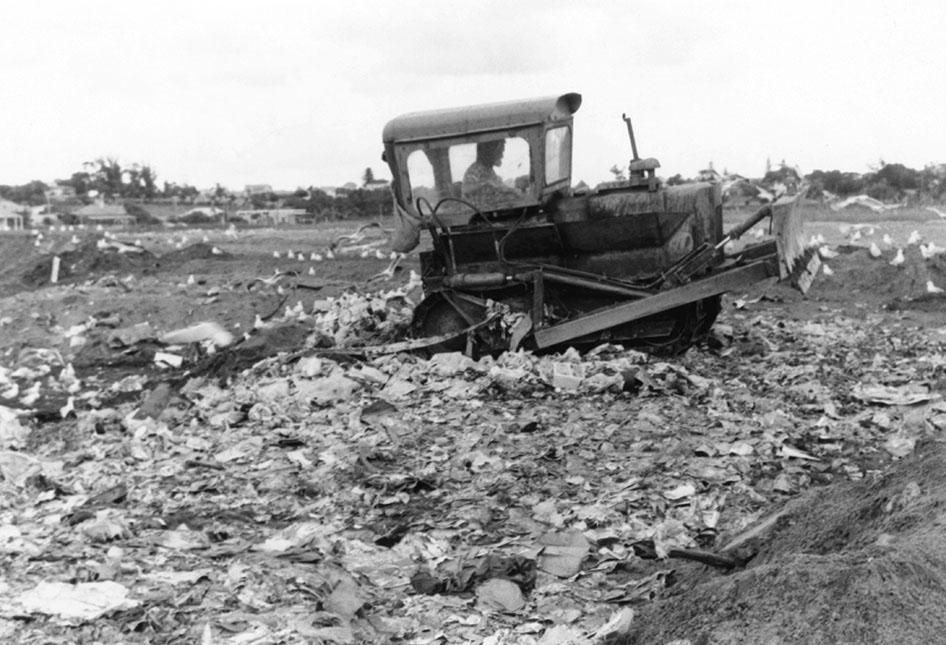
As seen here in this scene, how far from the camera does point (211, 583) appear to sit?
4.97 m

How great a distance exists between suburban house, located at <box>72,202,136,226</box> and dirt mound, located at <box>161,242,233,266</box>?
842 inches

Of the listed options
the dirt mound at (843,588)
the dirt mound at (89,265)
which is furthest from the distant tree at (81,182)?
the dirt mound at (843,588)

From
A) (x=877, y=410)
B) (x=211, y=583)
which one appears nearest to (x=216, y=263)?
(x=877, y=410)

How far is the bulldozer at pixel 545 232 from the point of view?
9.50 m

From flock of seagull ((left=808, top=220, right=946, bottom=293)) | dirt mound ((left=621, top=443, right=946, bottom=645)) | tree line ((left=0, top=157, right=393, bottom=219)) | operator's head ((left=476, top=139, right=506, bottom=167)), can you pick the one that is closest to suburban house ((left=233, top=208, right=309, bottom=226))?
tree line ((left=0, top=157, right=393, bottom=219))

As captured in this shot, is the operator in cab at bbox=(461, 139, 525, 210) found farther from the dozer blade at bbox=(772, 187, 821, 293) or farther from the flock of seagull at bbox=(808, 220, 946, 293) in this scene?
the flock of seagull at bbox=(808, 220, 946, 293)

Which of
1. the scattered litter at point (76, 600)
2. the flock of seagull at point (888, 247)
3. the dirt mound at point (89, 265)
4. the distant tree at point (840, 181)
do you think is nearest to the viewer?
the scattered litter at point (76, 600)

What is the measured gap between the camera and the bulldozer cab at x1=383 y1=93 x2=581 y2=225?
950cm

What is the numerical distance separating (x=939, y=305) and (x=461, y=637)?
9469mm

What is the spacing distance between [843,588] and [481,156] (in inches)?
265

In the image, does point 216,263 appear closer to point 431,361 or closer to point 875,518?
point 431,361

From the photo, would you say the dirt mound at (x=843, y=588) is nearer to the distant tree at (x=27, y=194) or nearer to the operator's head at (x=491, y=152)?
the operator's head at (x=491, y=152)

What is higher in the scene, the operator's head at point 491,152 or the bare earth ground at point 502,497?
the operator's head at point 491,152

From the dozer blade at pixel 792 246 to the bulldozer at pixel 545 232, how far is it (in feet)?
0.09
